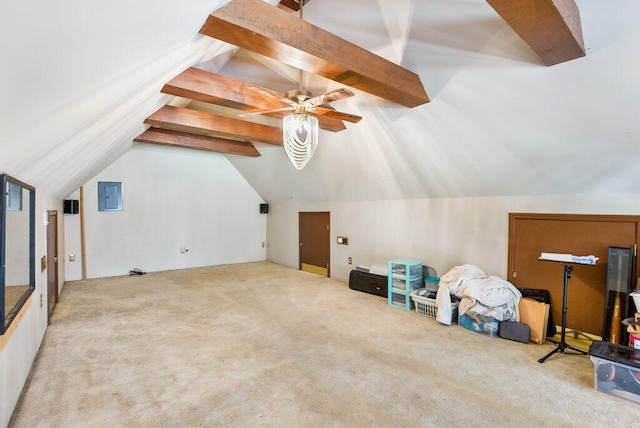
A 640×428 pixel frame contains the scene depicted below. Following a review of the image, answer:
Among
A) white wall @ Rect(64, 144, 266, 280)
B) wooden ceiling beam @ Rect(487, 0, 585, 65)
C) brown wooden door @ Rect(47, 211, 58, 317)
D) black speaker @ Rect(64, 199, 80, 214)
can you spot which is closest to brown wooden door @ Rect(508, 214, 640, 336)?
wooden ceiling beam @ Rect(487, 0, 585, 65)

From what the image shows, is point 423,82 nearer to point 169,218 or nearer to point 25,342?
point 25,342

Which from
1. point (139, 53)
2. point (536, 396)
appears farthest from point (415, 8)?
point (536, 396)

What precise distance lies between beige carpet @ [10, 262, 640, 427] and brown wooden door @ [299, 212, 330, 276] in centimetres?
208

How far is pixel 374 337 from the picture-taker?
11.4 ft

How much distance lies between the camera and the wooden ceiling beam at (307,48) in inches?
69.3

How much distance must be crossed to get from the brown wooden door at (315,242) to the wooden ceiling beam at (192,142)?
1747mm

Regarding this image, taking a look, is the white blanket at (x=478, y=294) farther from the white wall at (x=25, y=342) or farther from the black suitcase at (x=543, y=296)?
the white wall at (x=25, y=342)

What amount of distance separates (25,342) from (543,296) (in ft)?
16.1

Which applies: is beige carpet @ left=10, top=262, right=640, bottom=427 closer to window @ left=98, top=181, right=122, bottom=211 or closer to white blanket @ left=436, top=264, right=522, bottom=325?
white blanket @ left=436, top=264, right=522, bottom=325

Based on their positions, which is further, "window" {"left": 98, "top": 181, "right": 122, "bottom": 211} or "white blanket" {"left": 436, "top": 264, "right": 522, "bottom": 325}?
"window" {"left": 98, "top": 181, "right": 122, "bottom": 211}

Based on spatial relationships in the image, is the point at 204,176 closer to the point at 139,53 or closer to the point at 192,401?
the point at 192,401

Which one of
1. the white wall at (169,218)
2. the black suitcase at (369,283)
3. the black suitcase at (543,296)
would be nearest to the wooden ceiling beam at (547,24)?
the black suitcase at (543,296)

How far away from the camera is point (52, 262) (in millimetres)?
4211

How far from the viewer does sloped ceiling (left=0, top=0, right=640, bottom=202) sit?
1.09 m
